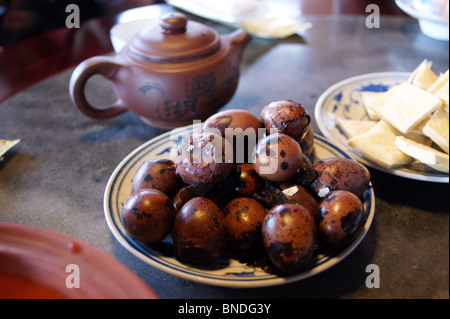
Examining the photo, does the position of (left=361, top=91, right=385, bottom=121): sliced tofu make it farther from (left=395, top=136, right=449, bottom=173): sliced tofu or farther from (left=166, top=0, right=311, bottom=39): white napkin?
(left=166, top=0, right=311, bottom=39): white napkin

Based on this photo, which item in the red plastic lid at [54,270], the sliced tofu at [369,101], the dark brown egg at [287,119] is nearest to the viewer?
the red plastic lid at [54,270]

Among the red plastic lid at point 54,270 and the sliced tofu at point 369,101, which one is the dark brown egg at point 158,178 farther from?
the sliced tofu at point 369,101

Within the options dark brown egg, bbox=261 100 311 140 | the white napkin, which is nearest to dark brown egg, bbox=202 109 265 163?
dark brown egg, bbox=261 100 311 140

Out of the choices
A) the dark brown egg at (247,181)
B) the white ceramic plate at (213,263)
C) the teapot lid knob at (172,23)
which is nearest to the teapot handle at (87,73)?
the teapot lid knob at (172,23)

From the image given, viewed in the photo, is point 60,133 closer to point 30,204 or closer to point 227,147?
point 30,204

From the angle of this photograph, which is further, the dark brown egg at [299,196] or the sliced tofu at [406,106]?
the sliced tofu at [406,106]

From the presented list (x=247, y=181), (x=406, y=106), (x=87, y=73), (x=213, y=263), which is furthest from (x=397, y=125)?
(x=87, y=73)

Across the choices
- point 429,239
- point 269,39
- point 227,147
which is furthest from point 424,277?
point 269,39

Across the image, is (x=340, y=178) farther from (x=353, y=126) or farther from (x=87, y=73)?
(x=87, y=73)
